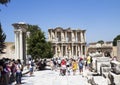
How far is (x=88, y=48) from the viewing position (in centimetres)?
10806

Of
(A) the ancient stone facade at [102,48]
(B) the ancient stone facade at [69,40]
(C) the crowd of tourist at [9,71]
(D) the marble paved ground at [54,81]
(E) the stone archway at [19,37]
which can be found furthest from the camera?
(B) the ancient stone facade at [69,40]

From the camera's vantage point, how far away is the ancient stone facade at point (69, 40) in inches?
4092

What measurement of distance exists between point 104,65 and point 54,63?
1782 centimetres

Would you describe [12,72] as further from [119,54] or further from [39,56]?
[39,56]

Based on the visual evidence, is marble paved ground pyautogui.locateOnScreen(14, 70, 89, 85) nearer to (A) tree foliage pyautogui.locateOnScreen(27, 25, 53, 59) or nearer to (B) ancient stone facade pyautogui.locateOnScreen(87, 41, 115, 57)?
(A) tree foliage pyautogui.locateOnScreen(27, 25, 53, 59)

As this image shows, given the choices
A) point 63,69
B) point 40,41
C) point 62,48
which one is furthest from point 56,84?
point 62,48

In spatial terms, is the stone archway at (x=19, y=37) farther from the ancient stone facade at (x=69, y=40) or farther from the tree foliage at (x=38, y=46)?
the ancient stone facade at (x=69, y=40)

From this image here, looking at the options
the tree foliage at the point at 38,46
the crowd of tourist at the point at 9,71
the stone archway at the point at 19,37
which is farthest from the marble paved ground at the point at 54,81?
the tree foliage at the point at 38,46

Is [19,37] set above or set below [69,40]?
below

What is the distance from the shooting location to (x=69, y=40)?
10550cm

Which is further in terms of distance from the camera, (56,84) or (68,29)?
(68,29)

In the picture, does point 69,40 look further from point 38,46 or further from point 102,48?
point 38,46

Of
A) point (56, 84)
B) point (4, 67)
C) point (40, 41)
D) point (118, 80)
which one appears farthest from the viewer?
point (40, 41)

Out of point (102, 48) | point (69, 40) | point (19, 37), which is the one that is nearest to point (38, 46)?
point (19, 37)
